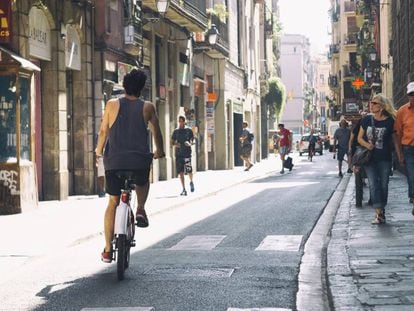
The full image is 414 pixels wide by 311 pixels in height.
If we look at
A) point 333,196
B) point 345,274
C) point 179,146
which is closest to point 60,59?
point 179,146

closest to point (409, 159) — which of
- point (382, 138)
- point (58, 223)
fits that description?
point (382, 138)

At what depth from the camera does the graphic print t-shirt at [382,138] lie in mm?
12812

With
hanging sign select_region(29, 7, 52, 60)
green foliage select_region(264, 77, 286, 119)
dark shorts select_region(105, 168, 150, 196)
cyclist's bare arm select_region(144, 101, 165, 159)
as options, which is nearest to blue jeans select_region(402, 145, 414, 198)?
cyclist's bare arm select_region(144, 101, 165, 159)

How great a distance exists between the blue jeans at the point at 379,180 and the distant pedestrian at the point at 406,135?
24 centimetres

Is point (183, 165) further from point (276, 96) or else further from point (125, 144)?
point (276, 96)

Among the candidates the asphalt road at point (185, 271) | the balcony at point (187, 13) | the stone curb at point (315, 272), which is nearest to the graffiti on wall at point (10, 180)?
the asphalt road at point (185, 271)

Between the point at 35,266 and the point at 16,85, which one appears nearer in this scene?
the point at 35,266

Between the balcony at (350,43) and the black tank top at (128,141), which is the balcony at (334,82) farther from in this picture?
the black tank top at (128,141)

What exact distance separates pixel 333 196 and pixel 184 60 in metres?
16.0

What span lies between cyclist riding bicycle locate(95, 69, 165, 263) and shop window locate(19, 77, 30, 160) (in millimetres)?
8239

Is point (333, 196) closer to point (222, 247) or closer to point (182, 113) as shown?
point (222, 247)

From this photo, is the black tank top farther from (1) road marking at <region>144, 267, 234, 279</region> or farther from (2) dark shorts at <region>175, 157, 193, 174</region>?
(2) dark shorts at <region>175, 157, 193, 174</region>

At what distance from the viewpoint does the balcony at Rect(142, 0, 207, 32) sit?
97.9ft

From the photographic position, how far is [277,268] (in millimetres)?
9133
